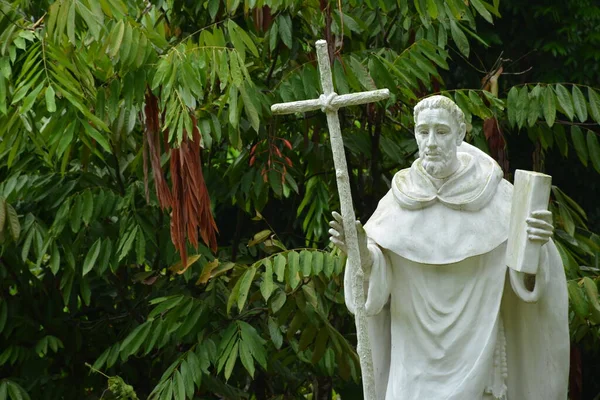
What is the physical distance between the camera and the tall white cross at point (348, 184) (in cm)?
725

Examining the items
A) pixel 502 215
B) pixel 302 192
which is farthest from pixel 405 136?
pixel 502 215

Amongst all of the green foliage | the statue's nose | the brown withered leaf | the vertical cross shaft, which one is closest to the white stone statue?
the statue's nose

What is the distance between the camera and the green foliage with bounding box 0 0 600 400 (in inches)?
388

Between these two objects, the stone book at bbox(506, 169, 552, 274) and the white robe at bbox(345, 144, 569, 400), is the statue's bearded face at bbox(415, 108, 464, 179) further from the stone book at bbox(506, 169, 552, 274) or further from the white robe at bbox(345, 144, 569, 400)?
the stone book at bbox(506, 169, 552, 274)

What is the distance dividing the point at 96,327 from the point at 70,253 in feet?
2.74

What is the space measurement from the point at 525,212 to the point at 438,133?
54 centimetres

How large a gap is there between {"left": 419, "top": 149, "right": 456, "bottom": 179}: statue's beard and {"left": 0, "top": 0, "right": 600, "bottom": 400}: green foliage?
2.13 meters

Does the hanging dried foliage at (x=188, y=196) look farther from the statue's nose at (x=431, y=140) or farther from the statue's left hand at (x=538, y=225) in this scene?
the statue's left hand at (x=538, y=225)

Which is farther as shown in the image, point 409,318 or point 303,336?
point 303,336

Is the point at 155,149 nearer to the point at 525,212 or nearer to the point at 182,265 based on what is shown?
the point at 182,265

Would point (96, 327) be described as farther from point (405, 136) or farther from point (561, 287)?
point (561, 287)

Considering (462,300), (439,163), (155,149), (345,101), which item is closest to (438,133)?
(439,163)

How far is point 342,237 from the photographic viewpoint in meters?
7.28

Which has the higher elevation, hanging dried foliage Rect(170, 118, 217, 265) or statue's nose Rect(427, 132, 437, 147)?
statue's nose Rect(427, 132, 437, 147)
